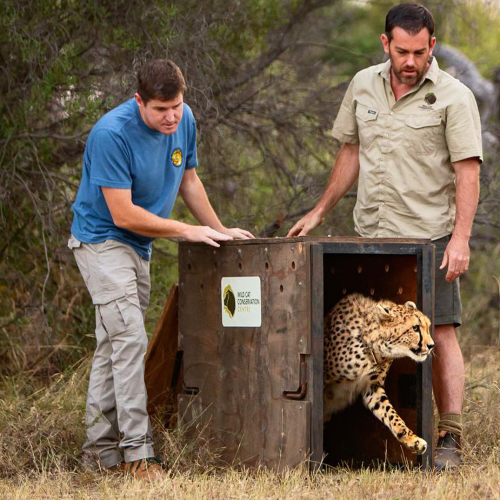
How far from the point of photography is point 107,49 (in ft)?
21.5

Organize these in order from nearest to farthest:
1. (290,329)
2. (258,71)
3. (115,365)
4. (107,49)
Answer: (290,329)
(115,365)
(107,49)
(258,71)

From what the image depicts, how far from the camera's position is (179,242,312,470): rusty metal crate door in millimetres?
4402

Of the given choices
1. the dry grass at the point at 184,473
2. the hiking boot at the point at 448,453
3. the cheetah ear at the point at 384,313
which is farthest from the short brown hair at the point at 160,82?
the hiking boot at the point at 448,453

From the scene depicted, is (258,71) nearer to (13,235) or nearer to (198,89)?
(198,89)

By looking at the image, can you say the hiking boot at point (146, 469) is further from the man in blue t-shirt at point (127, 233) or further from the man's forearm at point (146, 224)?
the man's forearm at point (146, 224)

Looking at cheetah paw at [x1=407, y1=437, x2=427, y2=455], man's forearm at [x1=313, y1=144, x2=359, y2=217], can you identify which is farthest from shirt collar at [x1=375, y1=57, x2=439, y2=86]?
cheetah paw at [x1=407, y1=437, x2=427, y2=455]

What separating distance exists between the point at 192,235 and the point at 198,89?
1.95 m

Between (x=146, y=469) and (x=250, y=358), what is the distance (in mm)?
720

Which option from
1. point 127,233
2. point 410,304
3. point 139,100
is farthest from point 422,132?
point 127,233

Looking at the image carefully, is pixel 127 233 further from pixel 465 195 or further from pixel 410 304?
pixel 465 195

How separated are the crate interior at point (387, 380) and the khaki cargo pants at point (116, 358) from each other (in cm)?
108

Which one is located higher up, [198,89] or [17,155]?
[198,89]

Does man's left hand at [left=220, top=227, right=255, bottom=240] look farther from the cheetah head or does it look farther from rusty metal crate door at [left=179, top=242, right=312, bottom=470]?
the cheetah head

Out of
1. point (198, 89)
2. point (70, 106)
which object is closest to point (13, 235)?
point (70, 106)
